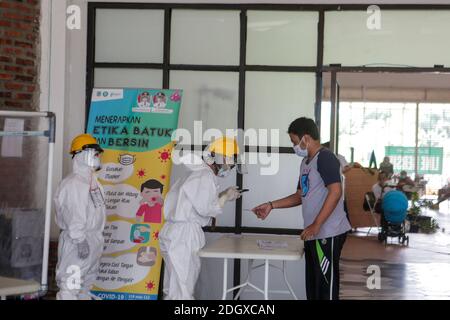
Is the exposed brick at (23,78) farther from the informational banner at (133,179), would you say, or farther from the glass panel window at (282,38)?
the glass panel window at (282,38)

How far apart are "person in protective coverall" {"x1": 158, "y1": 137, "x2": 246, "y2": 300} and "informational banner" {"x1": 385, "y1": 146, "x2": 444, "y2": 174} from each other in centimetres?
1409

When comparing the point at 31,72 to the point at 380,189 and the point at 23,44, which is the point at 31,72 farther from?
the point at 380,189

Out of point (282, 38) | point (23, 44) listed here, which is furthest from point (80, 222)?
point (282, 38)

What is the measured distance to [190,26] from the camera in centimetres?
575

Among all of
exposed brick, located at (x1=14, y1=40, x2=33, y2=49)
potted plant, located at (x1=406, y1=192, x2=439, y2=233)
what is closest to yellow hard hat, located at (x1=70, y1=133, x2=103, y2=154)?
exposed brick, located at (x1=14, y1=40, x2=33, y2=49)

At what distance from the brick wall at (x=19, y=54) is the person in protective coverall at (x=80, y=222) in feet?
3.08

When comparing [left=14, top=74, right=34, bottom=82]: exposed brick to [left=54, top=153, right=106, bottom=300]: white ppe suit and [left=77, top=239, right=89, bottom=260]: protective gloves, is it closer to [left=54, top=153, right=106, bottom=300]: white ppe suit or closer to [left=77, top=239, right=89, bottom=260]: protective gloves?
[left=54, top=153, right=106, bottom=300]: white ppe suit

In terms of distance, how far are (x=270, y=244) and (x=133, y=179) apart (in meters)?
1.39

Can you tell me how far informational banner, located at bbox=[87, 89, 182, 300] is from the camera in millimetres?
5043

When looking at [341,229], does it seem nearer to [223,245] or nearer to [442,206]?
[223,245]

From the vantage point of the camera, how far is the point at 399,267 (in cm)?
784

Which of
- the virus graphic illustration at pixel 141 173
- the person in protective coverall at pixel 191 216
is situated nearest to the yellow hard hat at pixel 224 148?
the person in protective coverall at pixel 191 216

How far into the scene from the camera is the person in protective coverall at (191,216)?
4.26m

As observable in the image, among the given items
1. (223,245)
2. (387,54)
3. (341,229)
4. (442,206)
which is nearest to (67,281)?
(223,245)
